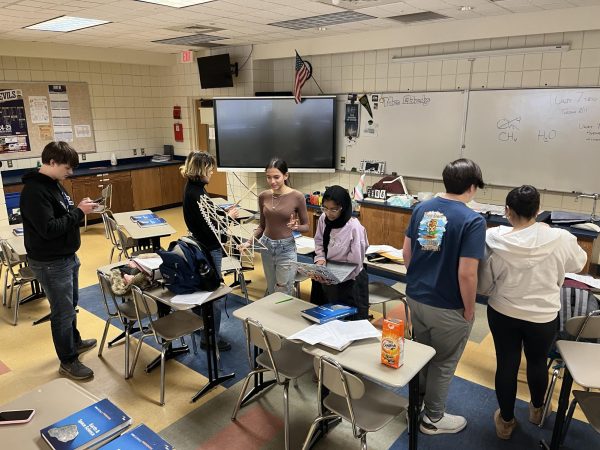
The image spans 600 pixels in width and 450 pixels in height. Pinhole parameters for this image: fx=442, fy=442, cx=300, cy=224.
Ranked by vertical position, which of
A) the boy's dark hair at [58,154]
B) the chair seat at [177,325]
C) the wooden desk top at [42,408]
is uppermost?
the boy's dark hair at [58,154]

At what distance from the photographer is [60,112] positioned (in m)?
7.42

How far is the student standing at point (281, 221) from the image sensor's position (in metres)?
3.35

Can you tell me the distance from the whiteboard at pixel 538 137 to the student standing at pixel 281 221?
2777 mm

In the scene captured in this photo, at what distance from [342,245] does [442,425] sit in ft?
4.08

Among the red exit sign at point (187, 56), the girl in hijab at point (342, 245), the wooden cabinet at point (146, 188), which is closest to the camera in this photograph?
the girl in hijab at point (342, 245)

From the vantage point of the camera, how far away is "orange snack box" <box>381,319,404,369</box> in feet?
6.61

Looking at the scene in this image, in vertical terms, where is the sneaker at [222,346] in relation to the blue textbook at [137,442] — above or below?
below

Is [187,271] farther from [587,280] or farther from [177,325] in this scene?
[587,280]

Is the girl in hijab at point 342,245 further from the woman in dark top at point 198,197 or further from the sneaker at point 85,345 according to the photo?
the sneaker at point 85,345

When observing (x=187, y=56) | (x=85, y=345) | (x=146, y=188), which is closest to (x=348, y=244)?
(x=85, y=345)

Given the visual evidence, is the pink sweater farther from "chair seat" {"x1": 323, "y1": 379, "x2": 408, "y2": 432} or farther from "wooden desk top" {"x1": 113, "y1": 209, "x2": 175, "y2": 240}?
"wooden desk top" {"x1": 113, "y1": 209, "x2": 175, "y2": 240}

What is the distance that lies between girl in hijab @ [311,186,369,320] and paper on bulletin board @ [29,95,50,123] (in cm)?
635

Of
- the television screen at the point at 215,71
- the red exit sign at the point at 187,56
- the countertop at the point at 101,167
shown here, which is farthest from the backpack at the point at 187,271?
the red exit sign at the point at 187,56

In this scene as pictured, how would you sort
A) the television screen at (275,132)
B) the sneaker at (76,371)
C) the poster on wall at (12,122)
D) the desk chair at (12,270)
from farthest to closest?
the poster on wall at (12,122)
the television screen at (275,132)
the desk chair at (12,270)
the sneaker at (76,371)
